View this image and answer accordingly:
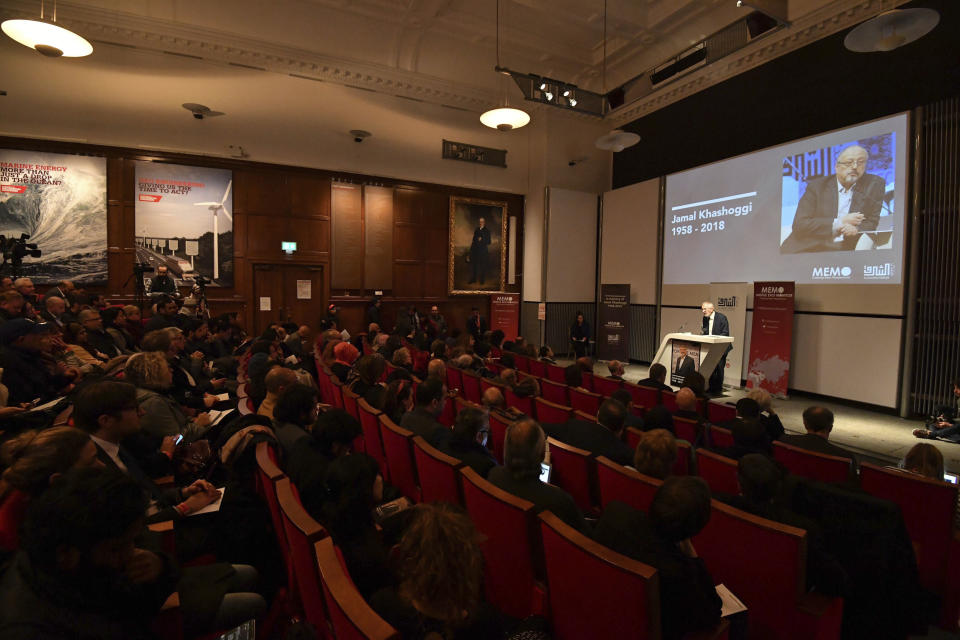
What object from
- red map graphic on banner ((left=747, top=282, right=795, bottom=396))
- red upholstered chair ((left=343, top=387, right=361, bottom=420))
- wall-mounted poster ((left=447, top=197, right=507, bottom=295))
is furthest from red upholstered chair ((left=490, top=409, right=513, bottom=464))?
wall-mounted poster ((left=447, top=197, right=507, bottom=295))

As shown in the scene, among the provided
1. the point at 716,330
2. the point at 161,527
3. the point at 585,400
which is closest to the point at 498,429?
the point at 585,400

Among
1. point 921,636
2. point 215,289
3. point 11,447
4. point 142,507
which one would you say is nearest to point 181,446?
point 11,447

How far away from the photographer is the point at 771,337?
7.42 metres

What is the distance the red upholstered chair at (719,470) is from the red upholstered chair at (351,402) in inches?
89.7

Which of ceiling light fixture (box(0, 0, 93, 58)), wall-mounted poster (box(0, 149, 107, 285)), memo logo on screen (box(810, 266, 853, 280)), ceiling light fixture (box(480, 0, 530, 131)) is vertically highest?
ceiling light fixture (box(480, 0, 530, 131))

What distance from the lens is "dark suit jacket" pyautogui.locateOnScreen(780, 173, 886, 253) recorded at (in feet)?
20.9

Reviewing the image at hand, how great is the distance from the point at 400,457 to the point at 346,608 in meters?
1.69

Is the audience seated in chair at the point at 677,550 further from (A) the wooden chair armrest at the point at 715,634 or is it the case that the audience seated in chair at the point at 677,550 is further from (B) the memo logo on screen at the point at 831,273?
(B) the memo logo on screen at the point at 831,273

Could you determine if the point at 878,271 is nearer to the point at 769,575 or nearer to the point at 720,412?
the point at 720,412

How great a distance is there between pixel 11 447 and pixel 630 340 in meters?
10.4

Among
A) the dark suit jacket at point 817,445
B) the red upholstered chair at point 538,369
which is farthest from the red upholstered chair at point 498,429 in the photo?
the red upholstered chair at point 538,369

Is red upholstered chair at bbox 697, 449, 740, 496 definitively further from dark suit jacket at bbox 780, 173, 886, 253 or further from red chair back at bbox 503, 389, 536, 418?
dark suit jacket at bbox 780, 173, 886, 253

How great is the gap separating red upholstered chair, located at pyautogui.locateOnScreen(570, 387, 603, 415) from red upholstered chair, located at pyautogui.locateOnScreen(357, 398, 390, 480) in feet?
6.14

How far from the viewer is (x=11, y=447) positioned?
1601 mm
